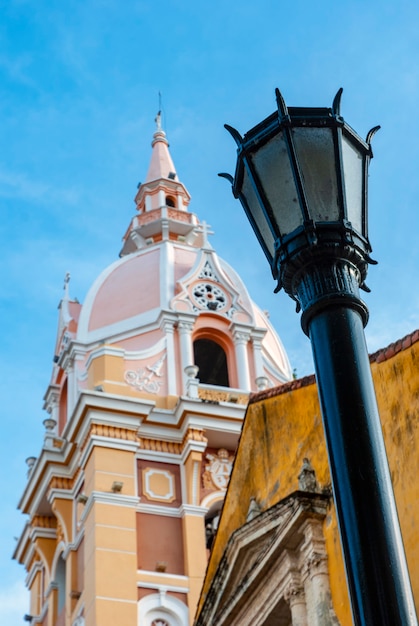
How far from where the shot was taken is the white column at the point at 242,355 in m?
21.8

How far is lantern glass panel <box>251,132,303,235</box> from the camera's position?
392 cm

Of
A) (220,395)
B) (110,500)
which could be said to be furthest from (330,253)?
(220,395)

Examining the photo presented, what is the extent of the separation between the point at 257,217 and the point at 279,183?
249mm

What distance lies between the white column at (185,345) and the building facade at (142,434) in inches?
1.1

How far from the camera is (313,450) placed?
9500 millimetres

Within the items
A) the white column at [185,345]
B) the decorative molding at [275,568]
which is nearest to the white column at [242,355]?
the white column at [185,345]

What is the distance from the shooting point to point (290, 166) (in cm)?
390

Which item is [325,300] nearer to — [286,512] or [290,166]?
[290,166]

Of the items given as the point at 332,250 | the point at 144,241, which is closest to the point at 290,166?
the point at 332,250

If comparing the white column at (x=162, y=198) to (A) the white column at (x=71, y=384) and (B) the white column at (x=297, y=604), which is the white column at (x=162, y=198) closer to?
(A) the white column at (x=71, y=384)

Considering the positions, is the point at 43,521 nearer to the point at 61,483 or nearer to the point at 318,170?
the point at 61,483

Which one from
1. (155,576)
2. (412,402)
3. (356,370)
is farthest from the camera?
(155,576)

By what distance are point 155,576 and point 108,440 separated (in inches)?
103

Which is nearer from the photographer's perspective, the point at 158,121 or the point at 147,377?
the point at 147,377
